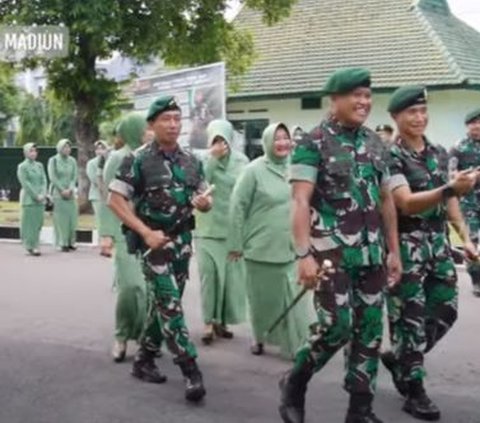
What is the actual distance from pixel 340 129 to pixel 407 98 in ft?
2.04

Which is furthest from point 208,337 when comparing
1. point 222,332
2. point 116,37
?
point 116,37

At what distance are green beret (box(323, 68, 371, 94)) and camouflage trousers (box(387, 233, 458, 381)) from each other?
0.97 m

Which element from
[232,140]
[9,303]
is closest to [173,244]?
[232,140]

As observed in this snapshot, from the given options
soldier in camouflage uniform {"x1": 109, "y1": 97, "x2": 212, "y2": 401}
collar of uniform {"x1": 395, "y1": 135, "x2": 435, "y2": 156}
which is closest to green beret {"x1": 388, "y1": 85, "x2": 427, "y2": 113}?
collar of uniform {"x1": 395, "y1": 135, "x2": 435, "y2": 156}

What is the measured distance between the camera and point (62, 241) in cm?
1465

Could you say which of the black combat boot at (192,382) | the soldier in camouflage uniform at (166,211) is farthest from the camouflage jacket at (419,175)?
the black combat boot at (192,382)

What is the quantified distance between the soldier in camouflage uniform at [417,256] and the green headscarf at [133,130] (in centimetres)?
193

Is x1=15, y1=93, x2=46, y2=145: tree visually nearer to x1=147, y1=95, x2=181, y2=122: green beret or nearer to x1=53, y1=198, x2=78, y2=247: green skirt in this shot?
x1=53, y1=198, x2=78, y2=247: green skirt

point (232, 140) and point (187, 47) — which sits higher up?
point (187, 47)

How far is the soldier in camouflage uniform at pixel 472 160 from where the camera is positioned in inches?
357

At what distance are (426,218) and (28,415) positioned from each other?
8.24 feet

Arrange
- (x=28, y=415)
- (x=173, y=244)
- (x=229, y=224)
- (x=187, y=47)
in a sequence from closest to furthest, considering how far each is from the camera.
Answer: (x=28, y=415), (x=173, y=244), (x=229, y=224), (x=187, y=47)

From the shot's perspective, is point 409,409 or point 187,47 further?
point 187,47

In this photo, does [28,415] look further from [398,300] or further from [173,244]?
[398,300]
